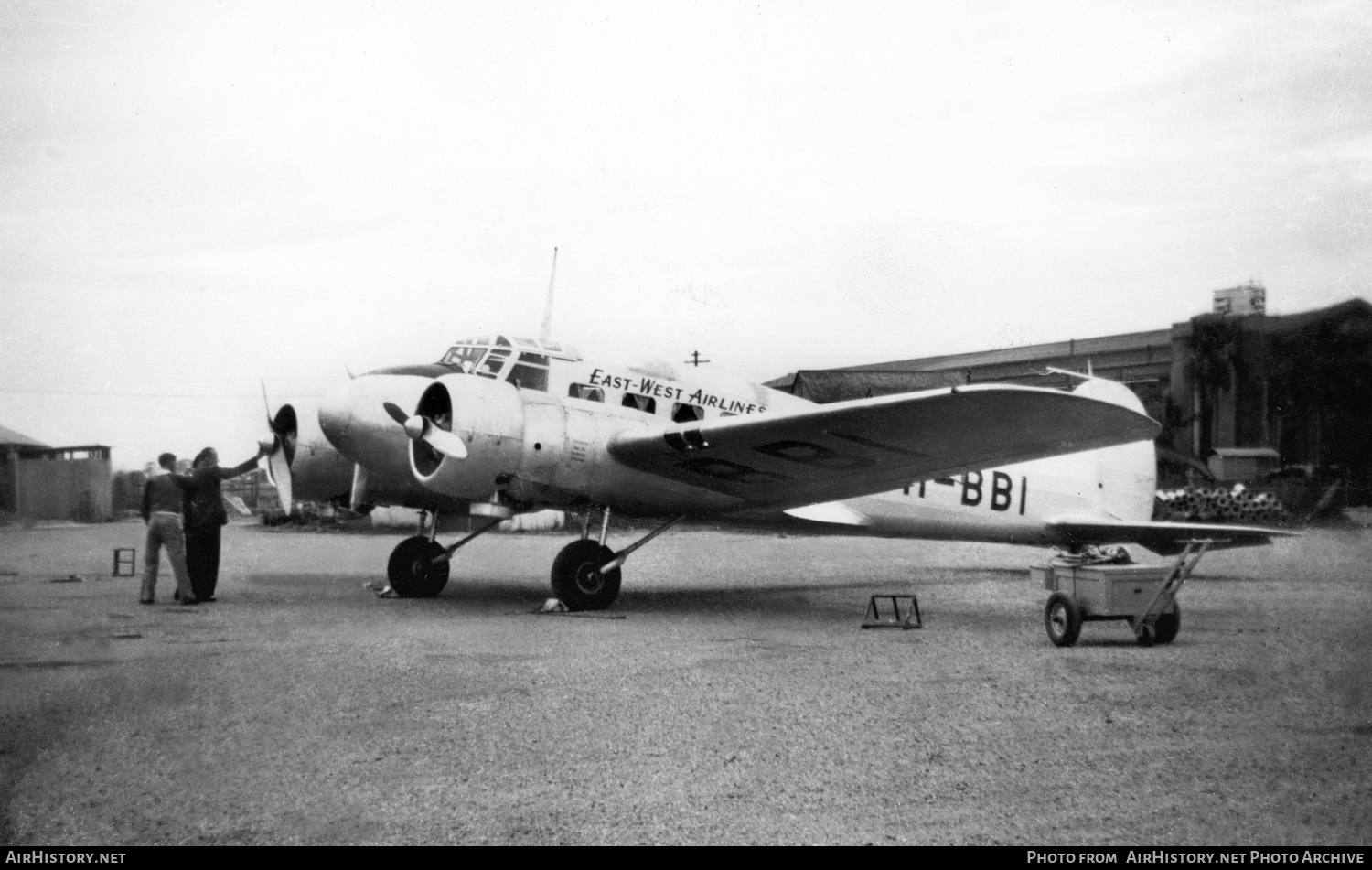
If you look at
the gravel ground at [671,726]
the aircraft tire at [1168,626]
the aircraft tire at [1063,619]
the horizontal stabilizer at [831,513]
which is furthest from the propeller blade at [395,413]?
the aircraft tire at [1168,626]

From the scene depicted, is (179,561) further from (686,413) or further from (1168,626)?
(1168,626)

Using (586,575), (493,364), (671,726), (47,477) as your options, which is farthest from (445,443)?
(671,726)

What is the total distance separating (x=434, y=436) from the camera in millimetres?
10273

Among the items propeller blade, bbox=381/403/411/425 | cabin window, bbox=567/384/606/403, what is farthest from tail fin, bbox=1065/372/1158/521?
propeller blade, bbox=381/403/411/425

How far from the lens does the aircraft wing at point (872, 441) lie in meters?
8.66

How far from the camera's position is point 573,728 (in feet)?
16.8

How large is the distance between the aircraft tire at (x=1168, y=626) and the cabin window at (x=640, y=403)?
228 inches

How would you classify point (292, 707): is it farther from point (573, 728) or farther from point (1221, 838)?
point (1221, 838)

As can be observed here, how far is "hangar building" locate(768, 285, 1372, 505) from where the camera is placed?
24.9ft

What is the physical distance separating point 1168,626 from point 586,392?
6.40 metres

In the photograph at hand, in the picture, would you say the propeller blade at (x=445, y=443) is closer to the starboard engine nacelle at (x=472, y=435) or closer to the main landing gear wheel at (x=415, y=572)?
the starboard engine nacelle at (x=472, y=435)

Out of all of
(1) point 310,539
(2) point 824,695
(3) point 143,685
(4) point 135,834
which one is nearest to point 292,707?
(3) point 143,685

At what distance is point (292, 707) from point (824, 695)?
3.07 metres

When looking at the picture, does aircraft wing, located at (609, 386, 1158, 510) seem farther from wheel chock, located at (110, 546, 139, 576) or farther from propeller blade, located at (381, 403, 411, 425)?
wheel chock, located at (110, 546, 139, 576)
